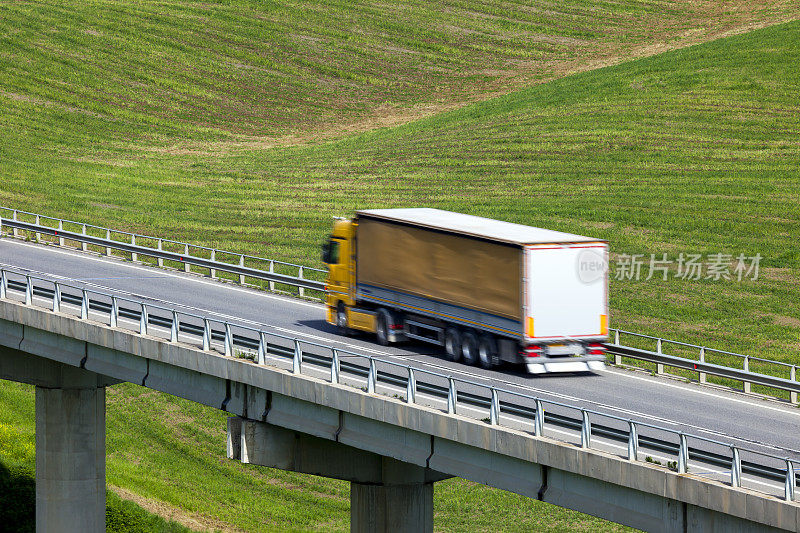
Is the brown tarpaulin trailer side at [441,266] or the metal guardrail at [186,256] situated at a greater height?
the brown tarpaulin trailer side at [441,266]

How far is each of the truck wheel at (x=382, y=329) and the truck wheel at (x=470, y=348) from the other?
305cm

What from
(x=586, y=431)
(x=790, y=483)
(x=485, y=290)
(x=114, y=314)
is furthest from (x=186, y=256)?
(x=790, y=483)

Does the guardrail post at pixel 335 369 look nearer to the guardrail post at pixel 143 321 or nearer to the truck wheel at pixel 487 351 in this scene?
the truck wheel at pixel 487 351

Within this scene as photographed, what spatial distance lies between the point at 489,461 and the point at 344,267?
12.8 meters

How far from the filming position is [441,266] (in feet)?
99.2

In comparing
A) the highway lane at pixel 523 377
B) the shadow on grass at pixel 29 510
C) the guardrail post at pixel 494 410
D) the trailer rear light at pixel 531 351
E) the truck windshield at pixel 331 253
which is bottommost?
the shadow on grass at pixel 29 510

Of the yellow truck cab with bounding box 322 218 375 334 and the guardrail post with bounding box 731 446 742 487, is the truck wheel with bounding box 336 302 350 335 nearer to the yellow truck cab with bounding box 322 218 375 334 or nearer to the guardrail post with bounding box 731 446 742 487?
the yellow truck cab with bounding box 322 218 375 334

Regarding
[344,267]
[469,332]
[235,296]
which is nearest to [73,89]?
[235,296]

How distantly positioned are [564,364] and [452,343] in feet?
9.62

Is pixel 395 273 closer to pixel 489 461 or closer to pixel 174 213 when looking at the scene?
pixel 489 461

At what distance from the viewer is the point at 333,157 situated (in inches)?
3182

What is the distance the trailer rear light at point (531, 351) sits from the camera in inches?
1092

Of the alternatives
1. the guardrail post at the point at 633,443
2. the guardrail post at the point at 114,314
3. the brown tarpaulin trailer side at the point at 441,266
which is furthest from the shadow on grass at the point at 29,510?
the guardrail post at the point at 633,443

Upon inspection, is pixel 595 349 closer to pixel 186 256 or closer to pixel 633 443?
pixel 633 443
